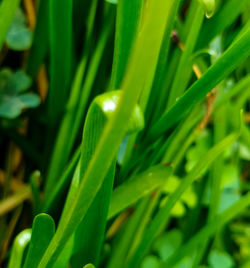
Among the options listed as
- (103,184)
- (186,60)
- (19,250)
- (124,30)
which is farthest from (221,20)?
(19,250)

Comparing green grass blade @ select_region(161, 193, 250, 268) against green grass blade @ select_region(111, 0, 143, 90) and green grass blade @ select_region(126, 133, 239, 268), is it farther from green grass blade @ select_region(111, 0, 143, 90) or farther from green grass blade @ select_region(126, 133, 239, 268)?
green grass blade @ select_region(111, 0, 143, 90)

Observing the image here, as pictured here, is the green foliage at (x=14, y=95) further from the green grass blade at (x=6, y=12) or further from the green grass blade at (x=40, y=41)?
the green grass blade at (x=6, y=12)

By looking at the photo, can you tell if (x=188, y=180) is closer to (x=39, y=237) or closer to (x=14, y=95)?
(x=39, y=237)

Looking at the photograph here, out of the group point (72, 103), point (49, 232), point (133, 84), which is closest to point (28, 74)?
point (72, 103)

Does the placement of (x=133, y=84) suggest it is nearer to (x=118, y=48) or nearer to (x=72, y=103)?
(x=118, y=48)

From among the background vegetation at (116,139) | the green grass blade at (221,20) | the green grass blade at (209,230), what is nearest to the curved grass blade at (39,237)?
the background vegetation at (116,139)

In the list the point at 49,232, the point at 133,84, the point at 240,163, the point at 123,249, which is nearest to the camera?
the point at 133,84

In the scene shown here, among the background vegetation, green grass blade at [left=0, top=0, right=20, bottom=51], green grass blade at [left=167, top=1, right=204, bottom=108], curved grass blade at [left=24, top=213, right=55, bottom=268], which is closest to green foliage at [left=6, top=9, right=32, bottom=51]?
the background vegetation

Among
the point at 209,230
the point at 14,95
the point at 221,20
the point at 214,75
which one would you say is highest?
the point at 14,95
